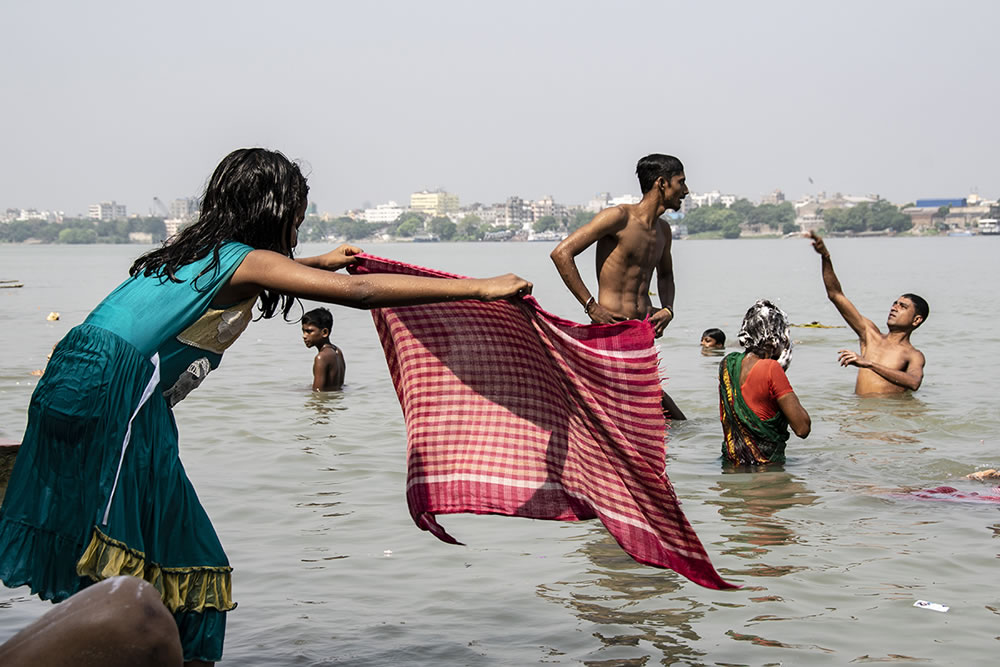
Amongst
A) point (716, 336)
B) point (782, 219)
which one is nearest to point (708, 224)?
point (782, 219)

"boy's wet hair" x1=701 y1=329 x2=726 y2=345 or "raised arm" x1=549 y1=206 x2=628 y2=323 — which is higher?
"raised arm" x1=549 y1=206 x2=628 y2=323

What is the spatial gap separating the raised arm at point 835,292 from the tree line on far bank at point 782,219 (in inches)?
6299

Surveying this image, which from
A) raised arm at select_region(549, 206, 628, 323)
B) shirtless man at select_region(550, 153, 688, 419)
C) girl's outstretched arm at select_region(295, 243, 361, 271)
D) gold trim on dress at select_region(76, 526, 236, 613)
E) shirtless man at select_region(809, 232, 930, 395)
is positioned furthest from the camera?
shirtless man at select_region(809, 232, 930, 395)

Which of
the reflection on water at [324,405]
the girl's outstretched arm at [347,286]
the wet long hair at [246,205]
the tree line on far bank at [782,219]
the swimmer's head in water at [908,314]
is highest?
the tree line on far bank at [782,219]

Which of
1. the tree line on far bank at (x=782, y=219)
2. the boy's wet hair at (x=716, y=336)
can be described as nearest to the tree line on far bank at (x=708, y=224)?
the tree line on far bank at (x=782, y=219)

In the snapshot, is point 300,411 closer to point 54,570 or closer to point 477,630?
point 477,630

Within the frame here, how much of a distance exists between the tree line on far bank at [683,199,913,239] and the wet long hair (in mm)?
167066

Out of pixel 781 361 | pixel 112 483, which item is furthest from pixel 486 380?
pixel 781 361

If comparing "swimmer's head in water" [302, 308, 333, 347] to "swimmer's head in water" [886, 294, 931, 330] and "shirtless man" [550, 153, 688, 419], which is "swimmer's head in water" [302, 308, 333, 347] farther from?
"swimmer's head in water" [886, 294, 931, 330]

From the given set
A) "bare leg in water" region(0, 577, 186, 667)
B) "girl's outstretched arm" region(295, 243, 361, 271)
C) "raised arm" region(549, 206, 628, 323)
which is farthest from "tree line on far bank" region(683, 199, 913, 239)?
"bare leg in water" region(0, 577, 186, 667)

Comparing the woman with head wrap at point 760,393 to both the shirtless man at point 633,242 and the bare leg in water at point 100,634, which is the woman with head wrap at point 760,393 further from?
the bare leg in water at point 100,634

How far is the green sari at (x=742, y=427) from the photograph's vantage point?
6582 millimetres

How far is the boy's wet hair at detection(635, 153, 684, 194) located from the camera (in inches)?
280

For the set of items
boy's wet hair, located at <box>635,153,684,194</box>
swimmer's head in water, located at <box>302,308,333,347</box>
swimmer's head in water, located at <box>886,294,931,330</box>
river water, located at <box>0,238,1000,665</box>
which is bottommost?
river water, located at <box>0,238,1000,665</box>
